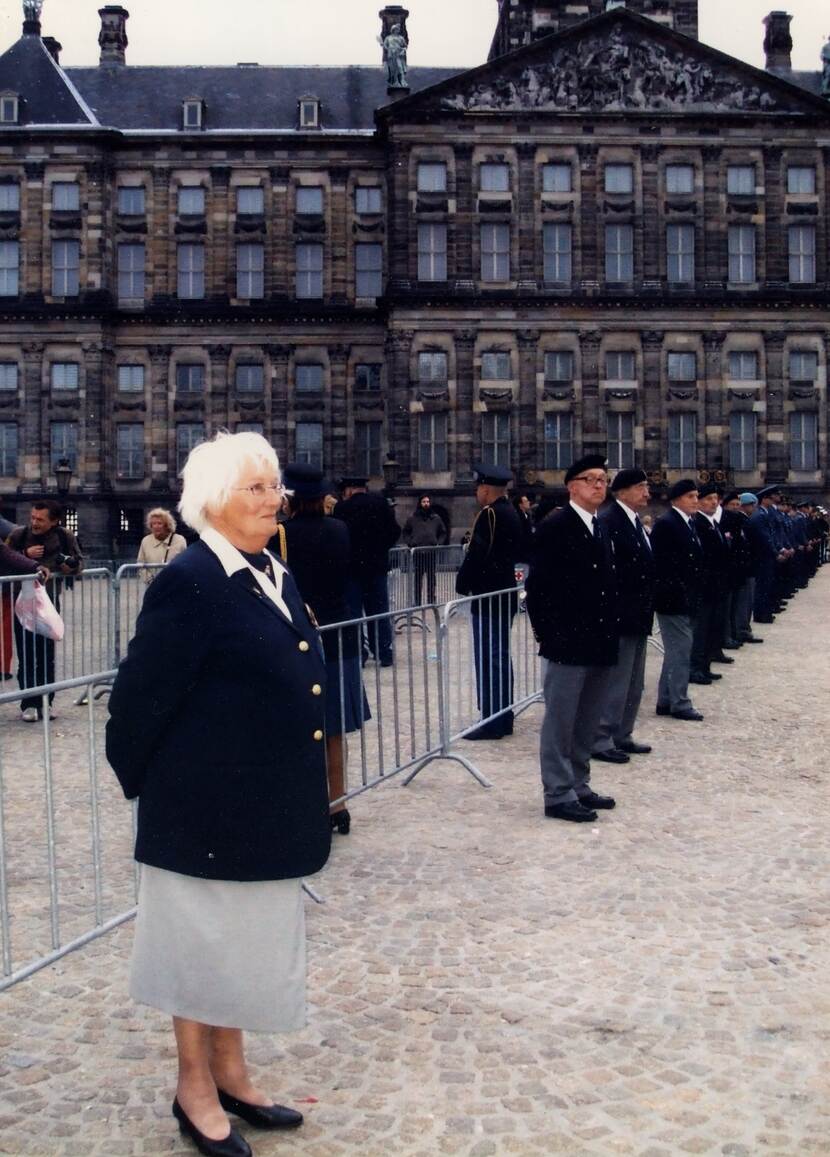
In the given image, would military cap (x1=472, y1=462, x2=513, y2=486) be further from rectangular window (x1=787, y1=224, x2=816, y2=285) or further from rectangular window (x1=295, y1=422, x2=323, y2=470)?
rectangular window (x1=787, y1=224, x2=816, y2=285)

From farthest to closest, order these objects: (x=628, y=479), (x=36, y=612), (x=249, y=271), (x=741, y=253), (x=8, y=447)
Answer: (x=249, y=271), (x=8, y=447), (x=741, y=253), (x=36, y=612), (x=628, y=479)

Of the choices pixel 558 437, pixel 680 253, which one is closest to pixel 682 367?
pixel 680 253

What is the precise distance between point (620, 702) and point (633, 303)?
34.2 m

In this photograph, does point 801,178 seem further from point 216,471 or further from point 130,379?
point 216,471

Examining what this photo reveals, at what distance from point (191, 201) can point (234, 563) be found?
142ft

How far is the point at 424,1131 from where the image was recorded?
3.61 meters

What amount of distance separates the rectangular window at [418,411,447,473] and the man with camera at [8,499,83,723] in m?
29.1

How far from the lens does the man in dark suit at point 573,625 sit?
23.5 feet

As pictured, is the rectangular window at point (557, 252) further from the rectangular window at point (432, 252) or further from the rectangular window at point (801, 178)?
the rectangular window at point (801, 178)

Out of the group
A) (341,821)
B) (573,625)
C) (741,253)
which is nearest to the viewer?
(341,821)

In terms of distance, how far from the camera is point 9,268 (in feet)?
143

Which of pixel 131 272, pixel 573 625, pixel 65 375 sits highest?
pixel 131 272

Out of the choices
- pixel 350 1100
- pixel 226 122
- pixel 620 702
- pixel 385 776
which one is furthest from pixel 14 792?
pixel 226 122

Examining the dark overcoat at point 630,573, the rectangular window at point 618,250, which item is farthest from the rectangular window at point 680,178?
the dark overcoat at point 630,573
